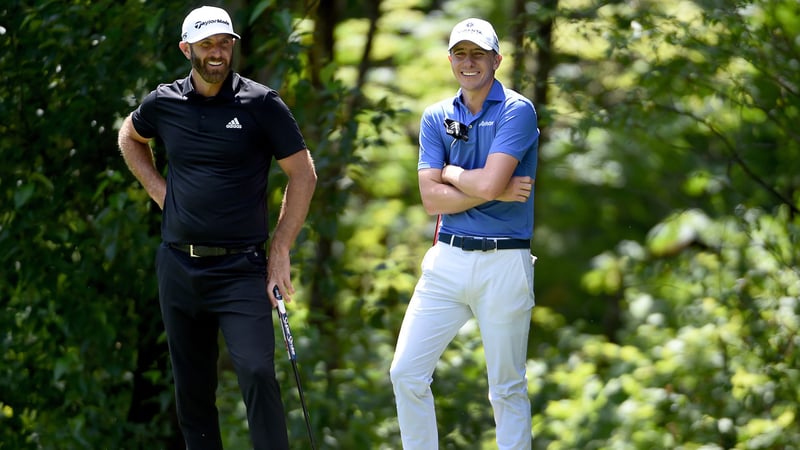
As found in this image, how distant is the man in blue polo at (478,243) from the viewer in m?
4.46

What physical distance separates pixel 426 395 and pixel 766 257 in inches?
181

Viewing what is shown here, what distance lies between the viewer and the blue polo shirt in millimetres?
4457

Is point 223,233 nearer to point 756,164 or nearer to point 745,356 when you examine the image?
point 745,356

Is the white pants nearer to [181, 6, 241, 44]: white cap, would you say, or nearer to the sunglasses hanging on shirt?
the sunglasses hanging on shirt

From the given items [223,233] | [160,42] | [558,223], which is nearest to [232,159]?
[223,233]

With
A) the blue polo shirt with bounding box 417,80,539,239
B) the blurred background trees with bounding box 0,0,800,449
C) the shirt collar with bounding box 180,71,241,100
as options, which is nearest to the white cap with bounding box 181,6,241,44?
the shirt collar with bounding box 180,71,241,100

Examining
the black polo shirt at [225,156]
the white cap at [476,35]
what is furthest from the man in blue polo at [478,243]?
the black polo shirt at [225,156]

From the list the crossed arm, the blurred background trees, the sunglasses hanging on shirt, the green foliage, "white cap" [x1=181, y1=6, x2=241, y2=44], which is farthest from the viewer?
the green foliage

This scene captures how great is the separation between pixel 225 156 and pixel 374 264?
13.4 ft

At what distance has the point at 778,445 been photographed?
8.00 metres

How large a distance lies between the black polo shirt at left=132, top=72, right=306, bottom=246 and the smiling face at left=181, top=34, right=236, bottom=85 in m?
0.09

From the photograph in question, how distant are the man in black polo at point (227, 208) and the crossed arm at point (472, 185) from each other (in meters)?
0.47

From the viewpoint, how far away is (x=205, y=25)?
429 cm

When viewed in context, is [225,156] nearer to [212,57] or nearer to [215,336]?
[212,57]
